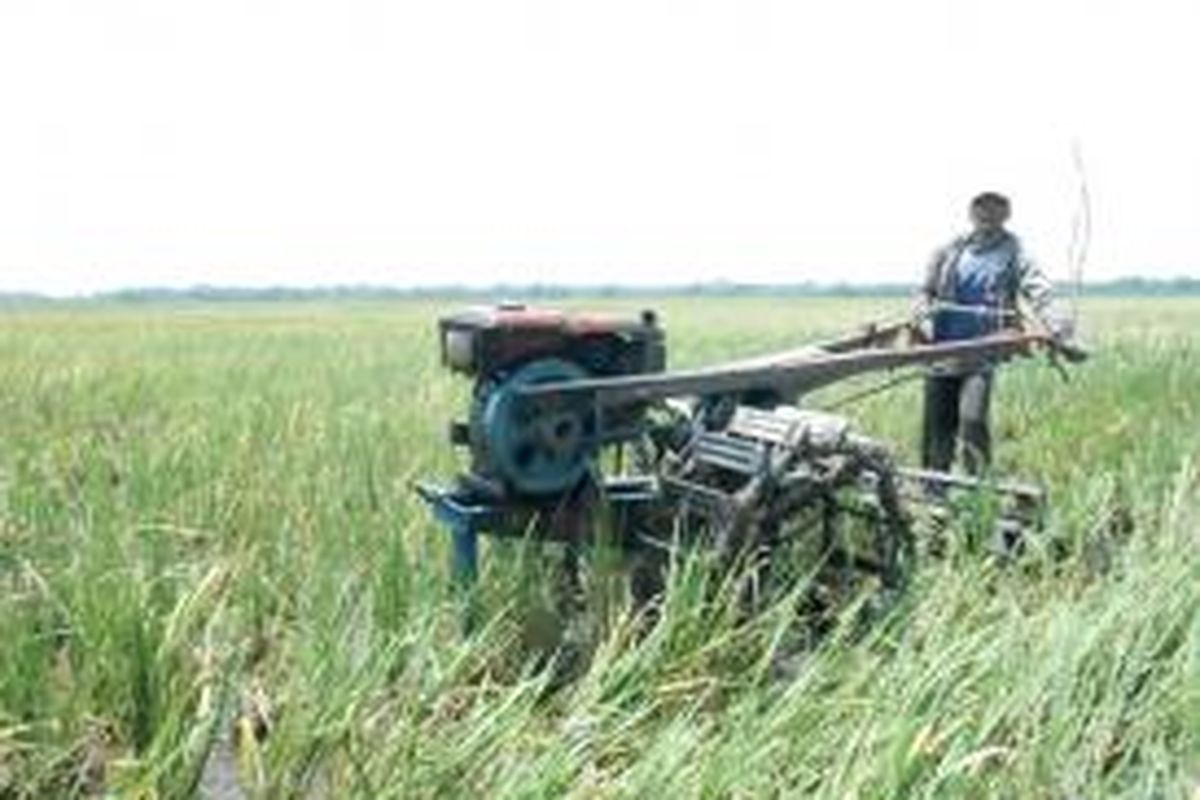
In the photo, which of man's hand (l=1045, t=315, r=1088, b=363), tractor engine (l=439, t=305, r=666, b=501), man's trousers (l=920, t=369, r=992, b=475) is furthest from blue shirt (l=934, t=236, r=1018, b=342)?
tractor engine (l=439, t=305, r=666, b=501)

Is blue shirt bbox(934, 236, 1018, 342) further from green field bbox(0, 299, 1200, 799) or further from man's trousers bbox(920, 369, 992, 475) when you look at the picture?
green field bbox(0, 299, 1200, 799)

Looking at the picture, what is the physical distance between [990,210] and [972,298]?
41 centimetres

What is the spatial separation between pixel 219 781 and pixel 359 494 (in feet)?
8.28

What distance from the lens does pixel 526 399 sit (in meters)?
5.29

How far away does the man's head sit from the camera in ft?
26.9

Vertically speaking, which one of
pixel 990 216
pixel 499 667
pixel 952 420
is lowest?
pixel 499 667

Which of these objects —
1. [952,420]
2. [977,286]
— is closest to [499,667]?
[977,286]

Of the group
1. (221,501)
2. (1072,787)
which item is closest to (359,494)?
(221,501)

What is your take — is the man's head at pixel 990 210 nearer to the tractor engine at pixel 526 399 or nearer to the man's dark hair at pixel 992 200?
the man's dark hair at pixel 992 200

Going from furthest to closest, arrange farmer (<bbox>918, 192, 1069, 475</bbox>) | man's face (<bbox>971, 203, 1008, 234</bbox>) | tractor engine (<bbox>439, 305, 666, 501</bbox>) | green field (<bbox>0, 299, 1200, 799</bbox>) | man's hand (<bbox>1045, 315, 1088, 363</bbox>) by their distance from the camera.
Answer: man's face (<bbox>971, 203, 1008, 234</bbox>), farmer (<bbox>918, 192, 1069, 475</bbox>), man's hand (<bbox>1045, 315, 1088, 363</bbox>), tractor engine (<bbox>439, 305, 666, 501</bbox>), green field (<bbox>0, 299, 1200, 799</bbox>)

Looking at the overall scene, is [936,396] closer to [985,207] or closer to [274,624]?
[985,207]

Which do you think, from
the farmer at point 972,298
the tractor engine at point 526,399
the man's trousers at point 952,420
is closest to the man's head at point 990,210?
the farmer at point 972,298

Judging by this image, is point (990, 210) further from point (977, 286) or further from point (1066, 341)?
point (1066, 341)

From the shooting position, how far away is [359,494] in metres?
6.71
